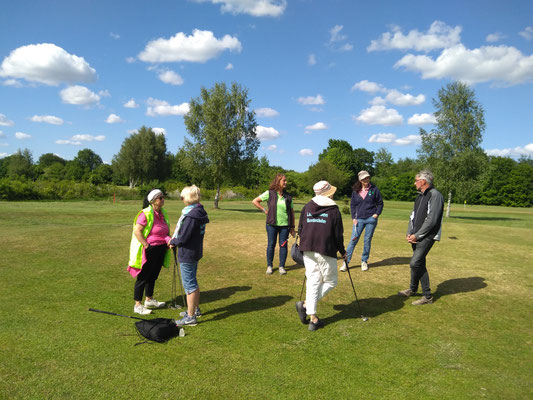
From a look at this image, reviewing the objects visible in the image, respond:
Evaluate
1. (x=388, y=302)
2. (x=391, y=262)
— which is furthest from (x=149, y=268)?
(x=391, y=262)

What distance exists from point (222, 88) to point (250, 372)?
1286 inches

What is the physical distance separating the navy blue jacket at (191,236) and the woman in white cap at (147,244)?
2.34ft

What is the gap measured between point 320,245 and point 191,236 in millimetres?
1905

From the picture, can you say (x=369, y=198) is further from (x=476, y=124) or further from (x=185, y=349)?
(x=476, y=124)

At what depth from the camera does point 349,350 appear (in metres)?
4.66

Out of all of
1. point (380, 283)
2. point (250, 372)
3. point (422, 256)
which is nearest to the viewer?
point (250, 372)

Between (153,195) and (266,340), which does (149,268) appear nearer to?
(153,195)

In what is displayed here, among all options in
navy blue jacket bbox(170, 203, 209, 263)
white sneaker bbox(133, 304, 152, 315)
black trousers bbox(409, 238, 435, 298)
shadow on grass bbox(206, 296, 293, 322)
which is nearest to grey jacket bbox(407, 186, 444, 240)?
black trousers bbox(409, 238, 435, 298)

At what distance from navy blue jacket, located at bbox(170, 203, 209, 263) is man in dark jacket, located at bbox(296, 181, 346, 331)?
5.10 feet

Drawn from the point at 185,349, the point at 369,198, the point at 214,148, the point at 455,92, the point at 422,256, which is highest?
the point at 455,92

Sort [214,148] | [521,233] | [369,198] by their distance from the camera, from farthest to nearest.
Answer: [214,148]
[521,233]
[369,198]

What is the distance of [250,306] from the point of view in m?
6.27

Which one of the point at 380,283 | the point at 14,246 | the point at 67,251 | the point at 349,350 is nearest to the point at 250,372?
the point at 349,350

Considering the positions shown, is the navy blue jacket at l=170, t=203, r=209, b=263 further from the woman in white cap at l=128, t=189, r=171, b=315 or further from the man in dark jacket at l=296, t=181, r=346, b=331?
the man in dark jacket at l=296, t=181, r=346, b=331
